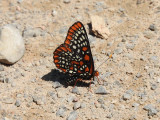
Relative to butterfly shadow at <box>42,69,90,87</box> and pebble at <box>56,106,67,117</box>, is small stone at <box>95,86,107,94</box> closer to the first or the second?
butterfly shadow at <box>42,69,90,87</box>

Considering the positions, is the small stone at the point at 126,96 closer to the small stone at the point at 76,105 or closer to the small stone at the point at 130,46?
the small stone at the point at 76,105

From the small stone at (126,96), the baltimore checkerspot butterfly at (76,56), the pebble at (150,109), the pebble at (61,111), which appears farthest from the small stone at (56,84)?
the pebble at (150,109)

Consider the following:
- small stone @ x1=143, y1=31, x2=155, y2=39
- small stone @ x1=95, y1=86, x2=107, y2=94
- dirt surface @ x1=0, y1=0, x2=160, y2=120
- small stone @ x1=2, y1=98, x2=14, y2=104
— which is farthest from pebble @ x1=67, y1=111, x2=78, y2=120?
small stone @ x1=143, y1=31, x2=155, y2=39

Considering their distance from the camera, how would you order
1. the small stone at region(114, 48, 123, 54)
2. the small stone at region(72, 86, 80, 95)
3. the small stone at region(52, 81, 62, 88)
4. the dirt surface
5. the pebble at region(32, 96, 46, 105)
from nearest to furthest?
the dirt surface < the pebble at region(32, 96, 46, 105) < the small stone at region(72, 86, 80, 95) < the small stone at region(52, 81, 62, 88) < the small stone at region(114, 48, 123, 54)

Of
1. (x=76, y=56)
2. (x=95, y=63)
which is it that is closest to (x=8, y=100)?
(x=76, y=56)

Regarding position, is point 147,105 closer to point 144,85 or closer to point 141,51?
point 144,85

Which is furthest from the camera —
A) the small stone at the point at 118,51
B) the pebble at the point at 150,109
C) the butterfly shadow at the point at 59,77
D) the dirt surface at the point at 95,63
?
the small stone at the point at 118,51

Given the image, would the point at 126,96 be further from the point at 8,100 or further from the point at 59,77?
the point at 8,100

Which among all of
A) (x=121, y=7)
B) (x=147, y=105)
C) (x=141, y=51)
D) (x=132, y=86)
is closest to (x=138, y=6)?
(x=121, y=7)
